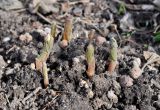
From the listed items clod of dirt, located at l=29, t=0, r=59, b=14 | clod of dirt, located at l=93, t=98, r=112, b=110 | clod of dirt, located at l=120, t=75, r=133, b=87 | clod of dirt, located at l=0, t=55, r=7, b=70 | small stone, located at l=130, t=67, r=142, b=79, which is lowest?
clod of dirt, located at l=93, t=98, r=112, b=110

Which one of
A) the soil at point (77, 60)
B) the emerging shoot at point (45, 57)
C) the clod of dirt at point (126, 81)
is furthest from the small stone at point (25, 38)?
the clod of dirt at point (126, 81)

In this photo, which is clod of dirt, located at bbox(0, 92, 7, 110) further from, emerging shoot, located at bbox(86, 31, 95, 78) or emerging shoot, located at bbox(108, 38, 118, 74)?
emerging shoot, located at bbox(108, 38, 118, 74)

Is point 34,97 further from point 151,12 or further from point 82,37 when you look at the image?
point 151,12

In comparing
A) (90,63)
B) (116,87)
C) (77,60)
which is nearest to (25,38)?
(77,60)

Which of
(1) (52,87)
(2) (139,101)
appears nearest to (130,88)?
(2) (139,101)

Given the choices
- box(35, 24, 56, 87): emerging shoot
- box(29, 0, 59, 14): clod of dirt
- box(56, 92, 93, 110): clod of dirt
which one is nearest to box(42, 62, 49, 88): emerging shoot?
box(35, 24, 56, 87): emerging shoot

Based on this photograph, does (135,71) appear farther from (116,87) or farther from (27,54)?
(27,54)

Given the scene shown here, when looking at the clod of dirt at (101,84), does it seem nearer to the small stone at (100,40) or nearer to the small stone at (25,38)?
the small stone at (100,40)
